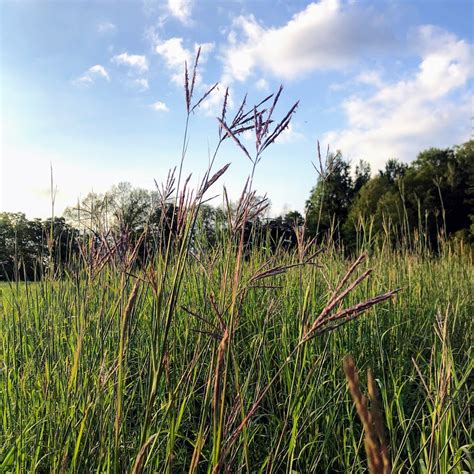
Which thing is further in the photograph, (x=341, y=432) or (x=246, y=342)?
(x=246, y=342)

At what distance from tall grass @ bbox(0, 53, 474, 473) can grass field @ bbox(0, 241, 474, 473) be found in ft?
0.05

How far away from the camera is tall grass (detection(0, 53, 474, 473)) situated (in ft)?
2.82

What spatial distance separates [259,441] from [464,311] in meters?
2.31

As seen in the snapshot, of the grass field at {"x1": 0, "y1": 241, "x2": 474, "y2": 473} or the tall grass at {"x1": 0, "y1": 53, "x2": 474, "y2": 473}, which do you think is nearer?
the tall grass at {"x1": 0, "y1": 53, "x2": 474, "y2": 473}

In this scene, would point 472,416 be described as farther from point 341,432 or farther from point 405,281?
point 405,281

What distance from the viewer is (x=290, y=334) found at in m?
2.38

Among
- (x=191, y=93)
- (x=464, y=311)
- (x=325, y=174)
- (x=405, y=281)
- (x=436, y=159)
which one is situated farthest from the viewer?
(x=436, y=159)

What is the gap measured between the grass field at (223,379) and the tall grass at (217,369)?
1cm

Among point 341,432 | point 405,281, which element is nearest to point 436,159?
point 405,281

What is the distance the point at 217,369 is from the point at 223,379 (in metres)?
0.44

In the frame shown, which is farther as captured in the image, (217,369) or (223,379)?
(223,379)

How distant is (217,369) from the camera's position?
61 centimetres

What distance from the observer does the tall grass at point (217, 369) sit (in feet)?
2.82

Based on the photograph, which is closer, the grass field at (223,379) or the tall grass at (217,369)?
the tall grass at (217,369)
